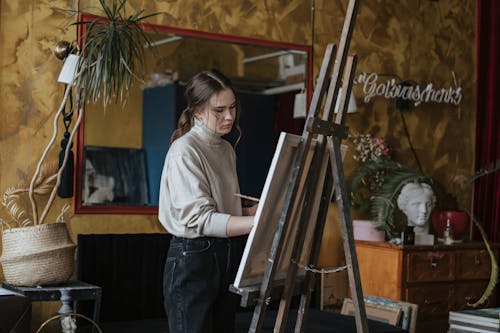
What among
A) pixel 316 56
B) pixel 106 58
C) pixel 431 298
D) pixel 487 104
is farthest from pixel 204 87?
pixel 487 104

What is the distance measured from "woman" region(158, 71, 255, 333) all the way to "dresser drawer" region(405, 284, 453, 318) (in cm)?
242

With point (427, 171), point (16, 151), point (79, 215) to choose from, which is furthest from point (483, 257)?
point (16, 151)

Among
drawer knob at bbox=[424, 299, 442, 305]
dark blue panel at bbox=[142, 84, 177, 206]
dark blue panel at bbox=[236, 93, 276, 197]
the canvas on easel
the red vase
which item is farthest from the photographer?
the red vase

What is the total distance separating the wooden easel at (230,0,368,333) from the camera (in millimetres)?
2713

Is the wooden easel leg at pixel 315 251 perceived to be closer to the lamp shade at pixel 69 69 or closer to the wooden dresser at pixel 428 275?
the lamp shade at pixel 69 69

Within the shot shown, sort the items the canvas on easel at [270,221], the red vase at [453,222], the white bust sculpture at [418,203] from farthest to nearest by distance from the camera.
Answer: the red vase at [453,222]
the white bust sculpture at [418,203]
the canvas on easel at [270,221]

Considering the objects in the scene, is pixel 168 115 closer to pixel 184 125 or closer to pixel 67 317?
pixel 67 317

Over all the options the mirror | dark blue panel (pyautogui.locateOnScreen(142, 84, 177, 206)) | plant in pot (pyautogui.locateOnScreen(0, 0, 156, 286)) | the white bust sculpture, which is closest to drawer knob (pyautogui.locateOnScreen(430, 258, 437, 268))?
the white bust sculpture

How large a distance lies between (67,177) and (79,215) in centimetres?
25

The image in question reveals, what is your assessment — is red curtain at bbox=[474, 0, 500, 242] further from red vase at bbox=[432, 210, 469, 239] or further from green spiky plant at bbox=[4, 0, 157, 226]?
green spiky plant at bbox=[4, 0, 157, 226]

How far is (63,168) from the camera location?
13.9 ft

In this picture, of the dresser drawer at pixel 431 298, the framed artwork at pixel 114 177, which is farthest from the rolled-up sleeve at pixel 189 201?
the dresser drawer at pixel 431 298

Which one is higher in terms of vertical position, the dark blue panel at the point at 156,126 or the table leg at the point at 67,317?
the dark blue panel at the point at 156,126

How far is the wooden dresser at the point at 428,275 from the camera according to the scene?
5004 mm
